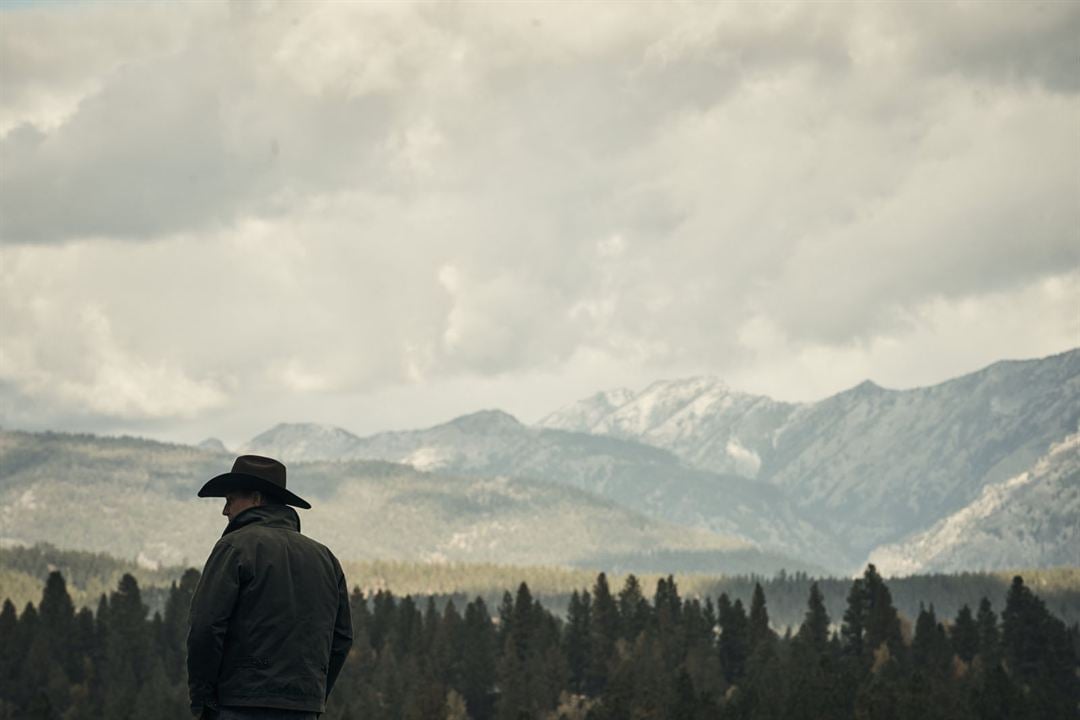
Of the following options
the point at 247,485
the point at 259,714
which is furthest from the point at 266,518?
the point at 259,714

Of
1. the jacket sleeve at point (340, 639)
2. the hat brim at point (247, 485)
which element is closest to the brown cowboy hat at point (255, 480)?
the hat brim at point (247, 485)

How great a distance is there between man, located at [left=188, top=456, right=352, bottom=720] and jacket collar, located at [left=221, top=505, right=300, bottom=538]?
11 mm

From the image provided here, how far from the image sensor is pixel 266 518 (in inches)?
678

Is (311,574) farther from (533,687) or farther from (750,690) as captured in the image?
(533,687)

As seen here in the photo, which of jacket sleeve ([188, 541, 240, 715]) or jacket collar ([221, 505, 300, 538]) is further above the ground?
jacket collar ([221, 505, 300, 538])

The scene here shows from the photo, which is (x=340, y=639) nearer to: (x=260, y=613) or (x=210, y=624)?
(x=260, y=613)

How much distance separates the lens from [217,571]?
54.1 feet

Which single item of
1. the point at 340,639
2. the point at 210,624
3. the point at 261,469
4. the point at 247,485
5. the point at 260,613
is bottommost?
the point at 340,639

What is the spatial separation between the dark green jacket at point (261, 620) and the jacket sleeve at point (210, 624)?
0.01m

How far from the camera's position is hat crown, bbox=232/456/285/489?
17219 millimetres

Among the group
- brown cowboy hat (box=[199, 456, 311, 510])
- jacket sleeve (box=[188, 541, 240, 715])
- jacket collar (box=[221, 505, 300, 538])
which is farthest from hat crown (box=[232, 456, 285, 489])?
jacket sleeve (box=[188, 541, 240, 715])

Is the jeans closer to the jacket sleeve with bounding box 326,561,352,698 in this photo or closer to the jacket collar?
the jacket sleeve with bounding box 326,561,352,698

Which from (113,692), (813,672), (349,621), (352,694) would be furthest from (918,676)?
(349,621)

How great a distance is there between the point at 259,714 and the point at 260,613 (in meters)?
1.06
